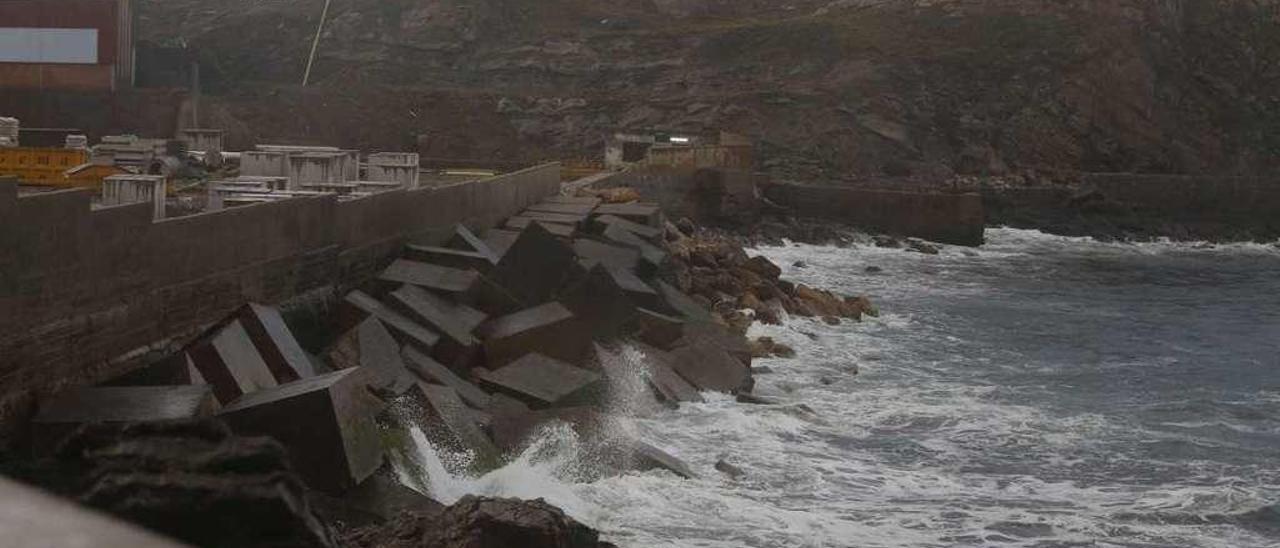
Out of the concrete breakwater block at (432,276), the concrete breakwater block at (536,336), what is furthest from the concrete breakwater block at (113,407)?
the concrete breakwater block at (432,276)

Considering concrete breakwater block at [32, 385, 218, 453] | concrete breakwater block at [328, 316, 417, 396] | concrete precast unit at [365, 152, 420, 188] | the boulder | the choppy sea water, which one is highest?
concrete precast unit at [365, 152, 420, 188]

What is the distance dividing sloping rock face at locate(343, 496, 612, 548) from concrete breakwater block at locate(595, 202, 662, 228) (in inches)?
549

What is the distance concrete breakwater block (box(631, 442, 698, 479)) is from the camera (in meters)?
10.9

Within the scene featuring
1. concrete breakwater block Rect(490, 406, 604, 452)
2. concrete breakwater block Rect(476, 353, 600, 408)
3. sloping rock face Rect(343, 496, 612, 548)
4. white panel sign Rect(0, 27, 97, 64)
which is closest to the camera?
sloping rock face Rect(343, 496, 612, 548)

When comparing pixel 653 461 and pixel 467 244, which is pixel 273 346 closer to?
pixel 653 461

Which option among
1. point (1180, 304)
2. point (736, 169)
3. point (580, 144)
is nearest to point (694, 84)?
point (580, 144)

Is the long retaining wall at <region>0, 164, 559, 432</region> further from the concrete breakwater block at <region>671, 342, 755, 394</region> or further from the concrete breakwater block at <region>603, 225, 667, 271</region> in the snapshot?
the concrete breakwater block at <region>603, 225, 667, 271</region>

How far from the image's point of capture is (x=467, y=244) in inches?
639

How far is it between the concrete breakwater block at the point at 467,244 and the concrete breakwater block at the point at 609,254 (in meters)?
1.31

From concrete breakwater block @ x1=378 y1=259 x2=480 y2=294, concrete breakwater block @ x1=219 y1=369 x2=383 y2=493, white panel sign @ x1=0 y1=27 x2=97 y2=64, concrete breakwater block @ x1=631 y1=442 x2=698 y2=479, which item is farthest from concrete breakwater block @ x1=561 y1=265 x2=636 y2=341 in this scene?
white panel sign @ x1=0 y1=27 x2=97 y2=64

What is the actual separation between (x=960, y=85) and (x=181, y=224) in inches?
1659

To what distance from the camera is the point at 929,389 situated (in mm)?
16375

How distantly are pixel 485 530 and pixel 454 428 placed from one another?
3.42 meters

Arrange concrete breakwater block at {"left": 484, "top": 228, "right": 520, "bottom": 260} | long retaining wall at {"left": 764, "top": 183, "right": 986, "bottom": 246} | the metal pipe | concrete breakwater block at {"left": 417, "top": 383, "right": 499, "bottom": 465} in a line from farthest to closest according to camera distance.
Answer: the metal pipe < long retaining wall at {"left": 764, "top": 183, "right": 986, "bottom": 246} < concrete breakwater block at {"left": 484, "top": 228, "right": 520, "bottom": 260} < concrete breakwater block at {"left": 417, "top": 383, "right": 499, "bottom": 465}
